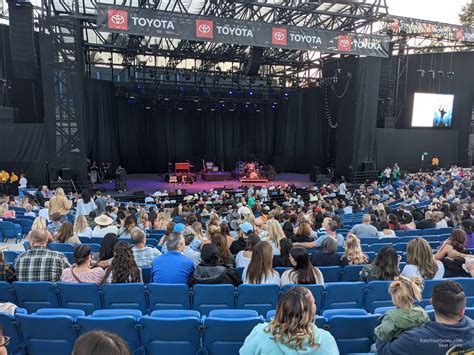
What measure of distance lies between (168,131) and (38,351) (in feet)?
80.6

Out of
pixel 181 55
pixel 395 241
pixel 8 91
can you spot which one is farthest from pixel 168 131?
pixel 395 241

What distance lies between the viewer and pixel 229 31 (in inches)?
532

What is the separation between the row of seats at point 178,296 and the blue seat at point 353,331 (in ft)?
2.38

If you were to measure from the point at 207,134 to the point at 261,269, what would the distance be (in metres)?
24.8

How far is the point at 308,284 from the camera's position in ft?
12.7

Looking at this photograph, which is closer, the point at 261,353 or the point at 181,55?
the point at 261,353

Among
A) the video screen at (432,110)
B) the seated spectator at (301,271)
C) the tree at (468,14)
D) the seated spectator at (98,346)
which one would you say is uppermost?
the tree at (468,14)

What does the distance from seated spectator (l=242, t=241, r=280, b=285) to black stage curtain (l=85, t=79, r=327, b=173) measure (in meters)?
20.8

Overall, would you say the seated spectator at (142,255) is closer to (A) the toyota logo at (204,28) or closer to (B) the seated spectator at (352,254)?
(B) the seated spectator at (352,254)

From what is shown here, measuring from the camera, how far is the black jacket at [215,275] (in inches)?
162

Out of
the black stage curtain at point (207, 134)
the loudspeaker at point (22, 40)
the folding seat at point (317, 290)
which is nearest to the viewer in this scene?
the folding seat at point (317, 290)

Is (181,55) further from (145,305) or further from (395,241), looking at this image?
(145,305)

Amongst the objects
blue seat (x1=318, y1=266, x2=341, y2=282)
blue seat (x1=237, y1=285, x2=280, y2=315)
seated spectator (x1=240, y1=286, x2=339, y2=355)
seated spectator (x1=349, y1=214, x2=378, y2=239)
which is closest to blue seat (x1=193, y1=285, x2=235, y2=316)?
blue seat (x1=237, y1=285, x2=280, y2=315)

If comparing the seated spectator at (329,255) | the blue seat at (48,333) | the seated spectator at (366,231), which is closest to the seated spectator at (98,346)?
the blue seat at (48,333)
